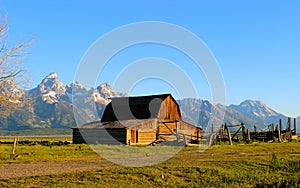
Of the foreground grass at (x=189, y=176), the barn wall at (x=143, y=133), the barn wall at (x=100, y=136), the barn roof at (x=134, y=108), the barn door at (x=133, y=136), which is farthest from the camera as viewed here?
the barn roof at (x=134, y=108)

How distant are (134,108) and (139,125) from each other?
9426mm

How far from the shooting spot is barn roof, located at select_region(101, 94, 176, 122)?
66.4m

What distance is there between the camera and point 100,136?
6066cm

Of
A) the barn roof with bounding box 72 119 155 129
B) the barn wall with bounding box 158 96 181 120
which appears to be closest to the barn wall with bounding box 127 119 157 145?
the barn roof with bounding box 72 119 155 129

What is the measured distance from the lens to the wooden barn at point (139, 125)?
58.5m

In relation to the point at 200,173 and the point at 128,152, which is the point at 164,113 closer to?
the point at 128,152

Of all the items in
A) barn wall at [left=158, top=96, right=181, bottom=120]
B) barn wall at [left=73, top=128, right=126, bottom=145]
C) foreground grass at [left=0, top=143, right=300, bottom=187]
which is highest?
barn wall at [left=158, top=96, right=181, bottom=120]

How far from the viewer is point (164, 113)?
68250 millimetres

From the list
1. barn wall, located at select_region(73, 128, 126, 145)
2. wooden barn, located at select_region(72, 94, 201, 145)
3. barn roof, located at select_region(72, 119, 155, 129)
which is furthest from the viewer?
barn roof, located at select_region(72, 119, 155, 129)

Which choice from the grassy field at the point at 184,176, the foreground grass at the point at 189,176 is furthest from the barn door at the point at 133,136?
the foreground grass at the point at 189,176

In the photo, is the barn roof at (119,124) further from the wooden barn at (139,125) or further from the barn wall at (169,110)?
the barn wall at (169,110)

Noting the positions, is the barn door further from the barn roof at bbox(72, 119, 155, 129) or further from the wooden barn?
the barn roof at bbox(72, 119, 155, 129)

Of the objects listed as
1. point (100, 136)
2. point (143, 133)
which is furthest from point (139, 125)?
point (100, 136)

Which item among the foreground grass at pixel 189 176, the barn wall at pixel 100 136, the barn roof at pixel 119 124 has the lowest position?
the foreground grass at pixel 189 176
